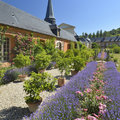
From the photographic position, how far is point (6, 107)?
3021 mm

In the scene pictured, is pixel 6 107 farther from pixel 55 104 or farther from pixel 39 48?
pixel 39 48

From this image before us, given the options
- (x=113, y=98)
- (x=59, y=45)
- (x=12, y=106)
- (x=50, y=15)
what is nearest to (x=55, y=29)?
(x=59, y=45)

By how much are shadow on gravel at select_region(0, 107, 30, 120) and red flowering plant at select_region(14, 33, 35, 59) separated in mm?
6220

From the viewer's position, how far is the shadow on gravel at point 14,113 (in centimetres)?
258

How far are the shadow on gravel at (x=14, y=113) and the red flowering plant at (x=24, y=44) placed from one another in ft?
20.4

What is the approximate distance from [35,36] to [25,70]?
511 cm

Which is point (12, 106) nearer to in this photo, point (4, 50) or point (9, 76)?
point (9, 76)

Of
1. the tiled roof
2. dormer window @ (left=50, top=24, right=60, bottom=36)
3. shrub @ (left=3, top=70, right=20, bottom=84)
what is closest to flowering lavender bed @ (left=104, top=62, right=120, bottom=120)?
shrub @ (left=3, top=70, right=20, bottom=84)

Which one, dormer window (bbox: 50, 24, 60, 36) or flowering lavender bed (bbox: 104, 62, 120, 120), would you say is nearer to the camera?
flowering lavender bed (bbox: 104, 62, 120, 120)

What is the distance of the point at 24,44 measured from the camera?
28.6 feet

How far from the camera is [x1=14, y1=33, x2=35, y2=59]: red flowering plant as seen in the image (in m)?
8.24

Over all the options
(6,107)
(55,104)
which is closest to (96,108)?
(55,104)

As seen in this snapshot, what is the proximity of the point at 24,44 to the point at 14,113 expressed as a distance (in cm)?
700

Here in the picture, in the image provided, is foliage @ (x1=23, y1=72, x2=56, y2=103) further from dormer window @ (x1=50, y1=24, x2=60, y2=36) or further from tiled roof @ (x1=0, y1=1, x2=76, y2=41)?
dormer window @ (x1=50, y1=24, x2=60, y2=36)
